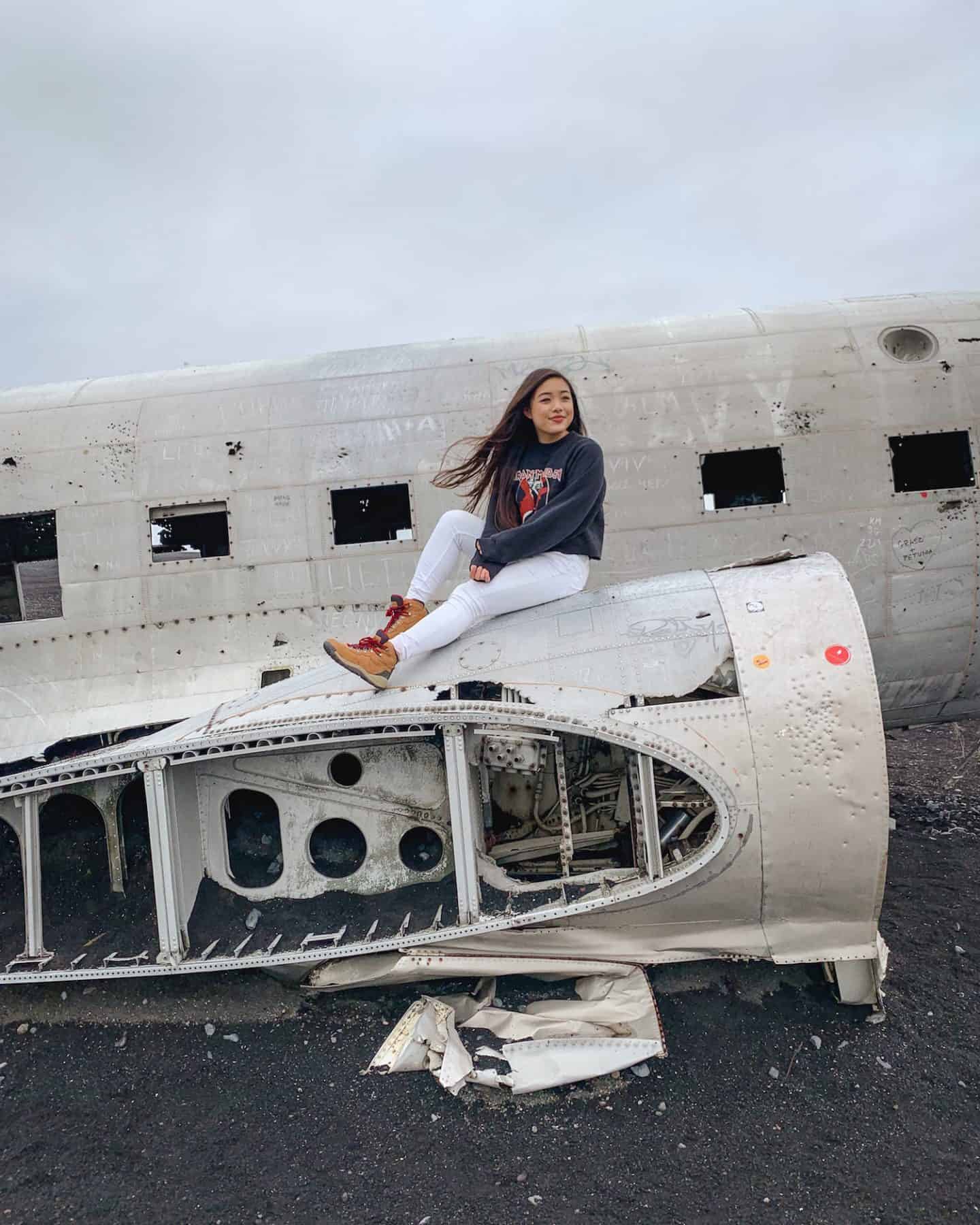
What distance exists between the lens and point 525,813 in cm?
396

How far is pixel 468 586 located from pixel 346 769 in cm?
121

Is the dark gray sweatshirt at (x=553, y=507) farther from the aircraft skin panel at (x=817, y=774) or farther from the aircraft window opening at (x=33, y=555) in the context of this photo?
the aircraft window opening at (x=33, y=555)

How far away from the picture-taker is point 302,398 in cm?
570

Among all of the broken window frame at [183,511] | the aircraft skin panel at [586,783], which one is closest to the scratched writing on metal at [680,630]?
the aircraft skin panel at [586,783]

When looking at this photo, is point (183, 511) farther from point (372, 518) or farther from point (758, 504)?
point (758, 504)

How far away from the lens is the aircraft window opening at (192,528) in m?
5.57

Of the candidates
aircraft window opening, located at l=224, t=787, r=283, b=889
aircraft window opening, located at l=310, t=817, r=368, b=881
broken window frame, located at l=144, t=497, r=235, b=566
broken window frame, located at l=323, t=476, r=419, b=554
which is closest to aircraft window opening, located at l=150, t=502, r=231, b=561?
broken window frame, located at l=144, t=497, r=235, b=566

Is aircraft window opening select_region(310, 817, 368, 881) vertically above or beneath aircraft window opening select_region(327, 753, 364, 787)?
beneath

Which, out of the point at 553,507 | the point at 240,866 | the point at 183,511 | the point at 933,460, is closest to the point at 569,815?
the point at 553,507

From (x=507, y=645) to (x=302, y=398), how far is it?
3.02 m

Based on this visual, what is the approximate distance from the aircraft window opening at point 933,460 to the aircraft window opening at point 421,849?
13.5 ft

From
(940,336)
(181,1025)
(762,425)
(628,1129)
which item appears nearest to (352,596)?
(181,1025)

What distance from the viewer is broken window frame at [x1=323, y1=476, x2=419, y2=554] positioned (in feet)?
17.9

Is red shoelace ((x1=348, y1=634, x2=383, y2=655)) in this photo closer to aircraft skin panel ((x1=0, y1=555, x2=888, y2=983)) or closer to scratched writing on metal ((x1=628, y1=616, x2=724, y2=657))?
aircraft skin panel ((x1=0, y1=555, x2=888, y2=983))
